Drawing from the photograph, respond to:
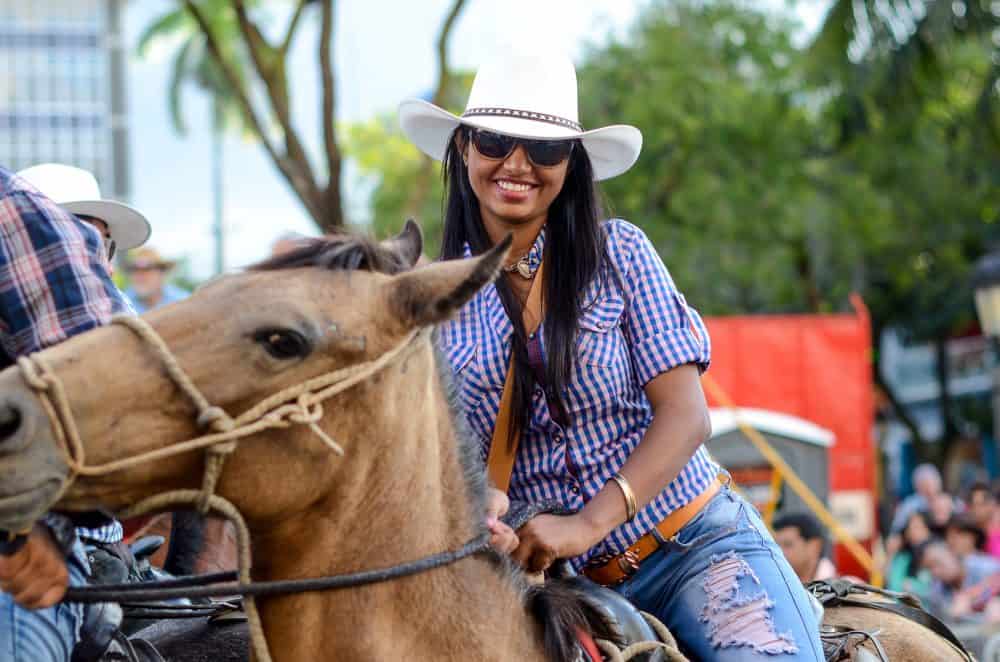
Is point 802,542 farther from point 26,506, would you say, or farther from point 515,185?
point 26,506

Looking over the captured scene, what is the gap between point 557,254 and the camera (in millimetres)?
4133

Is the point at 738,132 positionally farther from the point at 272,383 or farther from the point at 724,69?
the point at 272,383

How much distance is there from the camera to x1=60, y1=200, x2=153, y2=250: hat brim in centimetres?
562

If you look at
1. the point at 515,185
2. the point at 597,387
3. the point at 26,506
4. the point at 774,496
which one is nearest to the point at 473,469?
the point at 597,387

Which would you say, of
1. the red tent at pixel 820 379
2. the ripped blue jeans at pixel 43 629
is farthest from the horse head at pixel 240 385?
the red tent at pixel 820 379

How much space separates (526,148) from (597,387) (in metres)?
0.73

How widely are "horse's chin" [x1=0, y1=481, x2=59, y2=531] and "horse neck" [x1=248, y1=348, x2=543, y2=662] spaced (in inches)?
23.0

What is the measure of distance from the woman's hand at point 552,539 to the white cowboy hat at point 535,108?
113cm

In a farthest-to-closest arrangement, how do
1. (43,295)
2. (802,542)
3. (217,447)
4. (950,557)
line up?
(950,557) < (802,542) < (43,295) < (217,447)

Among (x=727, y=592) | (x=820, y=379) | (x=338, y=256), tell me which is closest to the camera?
(x=338, y=256)

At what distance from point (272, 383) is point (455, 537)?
0.70 meters

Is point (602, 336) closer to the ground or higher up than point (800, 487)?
higher up

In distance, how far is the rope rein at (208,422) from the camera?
9.16ft

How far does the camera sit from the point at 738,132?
2377 centimetres
